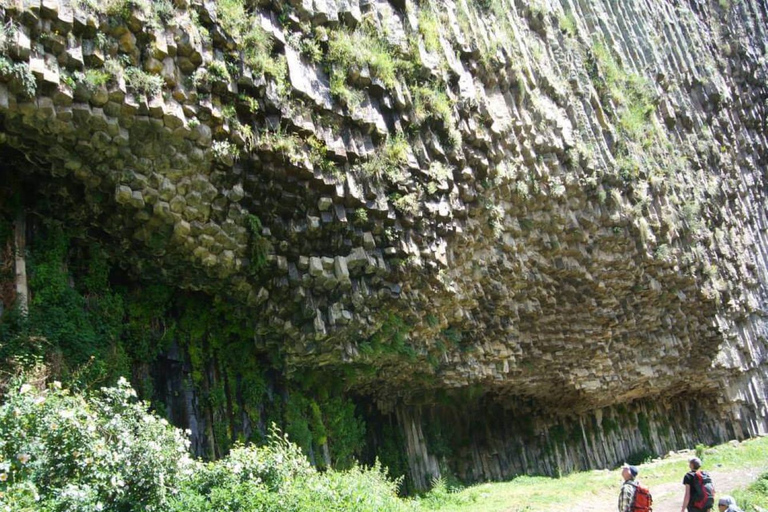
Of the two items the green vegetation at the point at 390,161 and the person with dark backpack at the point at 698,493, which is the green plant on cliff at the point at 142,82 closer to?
the green vegetation at the point at 390,161

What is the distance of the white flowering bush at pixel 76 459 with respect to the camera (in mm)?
7008

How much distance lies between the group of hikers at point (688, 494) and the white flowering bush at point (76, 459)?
18.0 ft

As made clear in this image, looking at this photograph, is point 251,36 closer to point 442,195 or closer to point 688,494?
point 442,195

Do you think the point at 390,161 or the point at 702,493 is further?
the point at 390,161

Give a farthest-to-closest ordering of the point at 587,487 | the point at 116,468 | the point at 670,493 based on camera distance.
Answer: the point at 587,487, the point at 670,493, the point at 116,468

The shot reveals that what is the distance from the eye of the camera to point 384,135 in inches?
470

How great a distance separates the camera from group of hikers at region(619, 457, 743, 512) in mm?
9273

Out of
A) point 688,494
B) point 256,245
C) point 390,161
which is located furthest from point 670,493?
point 256,245

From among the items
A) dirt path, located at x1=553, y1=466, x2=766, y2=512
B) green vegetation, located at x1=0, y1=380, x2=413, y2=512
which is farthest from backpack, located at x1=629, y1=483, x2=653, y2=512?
dirt path, located at x1=553, y1=466, x2=766, y2=512

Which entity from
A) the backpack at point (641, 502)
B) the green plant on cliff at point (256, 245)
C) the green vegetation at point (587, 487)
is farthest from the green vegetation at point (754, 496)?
the green plant on cliff at point (256, 245)

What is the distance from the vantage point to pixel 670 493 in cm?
Answer: 1457

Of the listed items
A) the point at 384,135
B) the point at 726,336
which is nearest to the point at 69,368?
the point at 384,135

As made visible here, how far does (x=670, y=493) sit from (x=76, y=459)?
1155cm

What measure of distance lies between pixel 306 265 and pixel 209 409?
2951 mm
